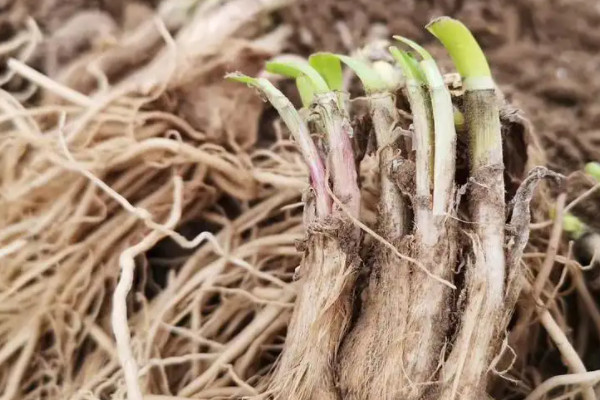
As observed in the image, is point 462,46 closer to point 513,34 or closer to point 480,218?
point 480,218

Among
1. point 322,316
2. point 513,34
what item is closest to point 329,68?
point 322,316

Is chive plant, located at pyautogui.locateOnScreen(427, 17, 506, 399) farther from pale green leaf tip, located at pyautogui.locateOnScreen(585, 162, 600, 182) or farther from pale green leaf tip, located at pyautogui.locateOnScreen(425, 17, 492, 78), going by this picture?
pale green leaf tip, located at pyautogui.locateOnScreen(585, 162, 600, 182)

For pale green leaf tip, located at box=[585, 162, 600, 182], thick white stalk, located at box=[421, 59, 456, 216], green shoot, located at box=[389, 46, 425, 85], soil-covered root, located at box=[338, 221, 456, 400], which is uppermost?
green shoot, located at box=[389, 46, 425, 85]

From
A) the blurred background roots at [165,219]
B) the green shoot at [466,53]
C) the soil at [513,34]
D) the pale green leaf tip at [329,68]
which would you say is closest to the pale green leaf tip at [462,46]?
the green shoot at [466,53]

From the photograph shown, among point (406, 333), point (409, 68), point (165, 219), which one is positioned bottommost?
point (406, 333)

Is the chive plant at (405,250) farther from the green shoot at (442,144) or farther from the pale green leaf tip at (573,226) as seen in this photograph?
the pale green leaf tip at (573,226)

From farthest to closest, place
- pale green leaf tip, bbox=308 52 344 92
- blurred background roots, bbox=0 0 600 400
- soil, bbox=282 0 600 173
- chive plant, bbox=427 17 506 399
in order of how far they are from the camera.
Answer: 1. soil, bbox=282 0 600 173
2. blurred background roots, bbox=0 0 600 400
3. pale green leaf tip, bbox=308 52 344 92
4. chive plant, bbox=427 17 506 399

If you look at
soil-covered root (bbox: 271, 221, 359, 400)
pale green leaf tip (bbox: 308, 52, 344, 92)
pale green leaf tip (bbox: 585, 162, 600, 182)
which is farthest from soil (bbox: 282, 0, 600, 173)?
soil-covered root (bbox: 271, 221, 359, 400)
